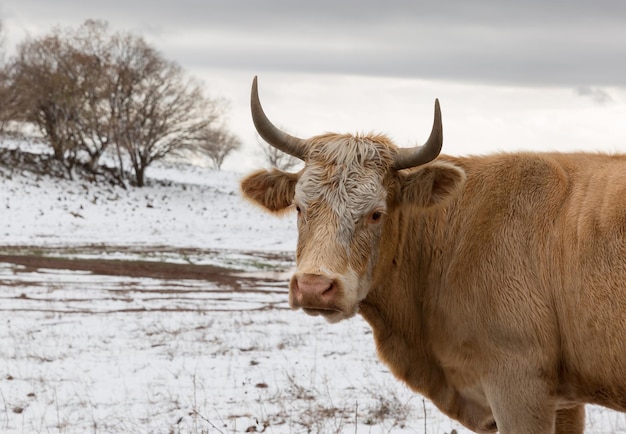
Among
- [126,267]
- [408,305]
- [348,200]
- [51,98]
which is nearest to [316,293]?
[348,200]

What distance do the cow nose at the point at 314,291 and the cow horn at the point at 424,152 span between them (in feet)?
3.53

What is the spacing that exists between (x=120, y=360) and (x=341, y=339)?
321 centimetres

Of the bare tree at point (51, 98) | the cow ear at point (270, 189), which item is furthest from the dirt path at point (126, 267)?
the bare tree at point (51, 98)

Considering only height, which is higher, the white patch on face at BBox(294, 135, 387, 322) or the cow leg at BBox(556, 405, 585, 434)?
the white patch on face at BBox(294, 135, 387, 322)

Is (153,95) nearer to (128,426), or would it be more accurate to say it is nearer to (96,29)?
(96,29)

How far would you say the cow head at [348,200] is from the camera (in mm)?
4879

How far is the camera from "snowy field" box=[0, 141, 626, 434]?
7754 mm

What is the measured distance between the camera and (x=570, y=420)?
19.0 ft

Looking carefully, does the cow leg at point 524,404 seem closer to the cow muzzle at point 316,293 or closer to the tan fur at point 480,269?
the tan fur at point 480,269

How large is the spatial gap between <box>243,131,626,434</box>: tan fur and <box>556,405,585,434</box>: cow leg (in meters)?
0.01

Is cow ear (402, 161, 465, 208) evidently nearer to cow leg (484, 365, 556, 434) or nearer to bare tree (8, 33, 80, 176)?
cow leg (484, 365, 556, 434)

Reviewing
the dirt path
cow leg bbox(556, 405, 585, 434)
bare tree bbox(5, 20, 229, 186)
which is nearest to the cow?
cow leg bbox(556, 405, 585, 434)

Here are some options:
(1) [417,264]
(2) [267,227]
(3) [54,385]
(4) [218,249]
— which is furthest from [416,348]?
(2) [267,227]

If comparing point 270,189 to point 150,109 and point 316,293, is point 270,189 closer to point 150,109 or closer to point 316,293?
point 316,293
